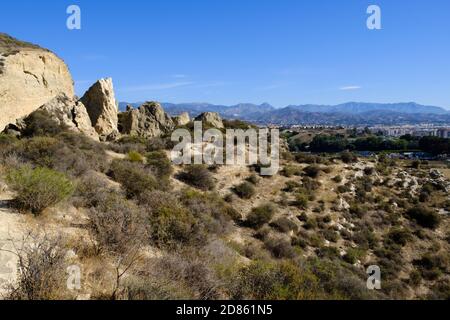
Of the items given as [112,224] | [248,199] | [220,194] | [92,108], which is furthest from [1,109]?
[112,224]

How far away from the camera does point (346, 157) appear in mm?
25984

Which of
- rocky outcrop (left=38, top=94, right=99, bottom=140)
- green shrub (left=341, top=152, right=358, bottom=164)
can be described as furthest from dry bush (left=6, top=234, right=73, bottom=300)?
green shrub (left=341, top=152, right=358, bottom=164)

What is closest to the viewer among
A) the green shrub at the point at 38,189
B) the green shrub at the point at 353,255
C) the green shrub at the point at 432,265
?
the green shrub at the point at 38,189

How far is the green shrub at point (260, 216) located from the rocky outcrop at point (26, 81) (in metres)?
12.3

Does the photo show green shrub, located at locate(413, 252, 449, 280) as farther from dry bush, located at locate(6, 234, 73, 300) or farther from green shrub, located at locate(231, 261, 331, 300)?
dry bush, located at locate(6, 234, 73, 300)

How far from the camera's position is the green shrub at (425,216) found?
1798 cm

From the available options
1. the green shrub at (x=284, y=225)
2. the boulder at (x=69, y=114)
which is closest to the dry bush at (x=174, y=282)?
the green shrub at (x=284, y=225)

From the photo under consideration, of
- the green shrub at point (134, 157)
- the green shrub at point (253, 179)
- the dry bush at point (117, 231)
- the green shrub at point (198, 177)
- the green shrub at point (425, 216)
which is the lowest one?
the green shrub at point (425, 216)

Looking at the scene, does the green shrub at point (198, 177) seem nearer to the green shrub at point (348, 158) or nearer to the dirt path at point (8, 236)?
the dirt path at point (8, 236)

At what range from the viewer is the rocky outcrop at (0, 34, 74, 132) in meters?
17.6

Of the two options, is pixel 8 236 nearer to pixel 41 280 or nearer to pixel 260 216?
pixel 41 280

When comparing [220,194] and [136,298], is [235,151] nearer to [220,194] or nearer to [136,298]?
[220,194]

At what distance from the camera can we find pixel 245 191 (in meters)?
17.1

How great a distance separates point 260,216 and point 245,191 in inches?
109
